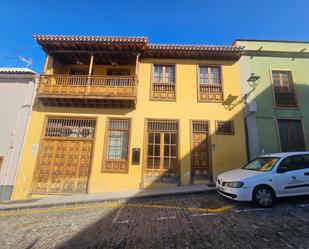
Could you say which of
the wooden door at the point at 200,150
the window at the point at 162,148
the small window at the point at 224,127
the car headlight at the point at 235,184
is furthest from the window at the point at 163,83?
the car headlight at the point at 235,184

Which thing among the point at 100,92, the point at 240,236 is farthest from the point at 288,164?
the point at 100,92

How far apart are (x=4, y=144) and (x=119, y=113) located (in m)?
6.13

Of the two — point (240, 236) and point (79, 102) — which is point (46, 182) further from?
point (240, 236)

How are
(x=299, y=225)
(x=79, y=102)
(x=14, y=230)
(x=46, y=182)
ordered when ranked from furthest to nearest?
(x=79, y=102)
(x=46, y=182)
(x=14, y=230)
(x=299, y=225)

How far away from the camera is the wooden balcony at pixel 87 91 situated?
29.7 feet

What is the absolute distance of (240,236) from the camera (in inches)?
150

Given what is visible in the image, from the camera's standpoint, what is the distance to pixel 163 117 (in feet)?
31.4

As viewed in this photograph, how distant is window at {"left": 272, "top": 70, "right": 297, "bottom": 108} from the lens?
9830 mm

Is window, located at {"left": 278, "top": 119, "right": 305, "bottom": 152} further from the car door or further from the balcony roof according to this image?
the balcony roof

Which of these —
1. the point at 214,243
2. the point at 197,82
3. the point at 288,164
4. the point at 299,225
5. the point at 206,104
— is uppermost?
the point at 197,82

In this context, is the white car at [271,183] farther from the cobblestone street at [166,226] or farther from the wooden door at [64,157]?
the wooden door at [64,157]

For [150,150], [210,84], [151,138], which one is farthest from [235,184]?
[210,84]

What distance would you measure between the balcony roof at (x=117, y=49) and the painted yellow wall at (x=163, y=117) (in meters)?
0.44

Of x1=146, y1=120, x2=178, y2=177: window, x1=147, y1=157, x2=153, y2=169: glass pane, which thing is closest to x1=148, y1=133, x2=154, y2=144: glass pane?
x1=146, y1=120, x2=178, y2=177: window
